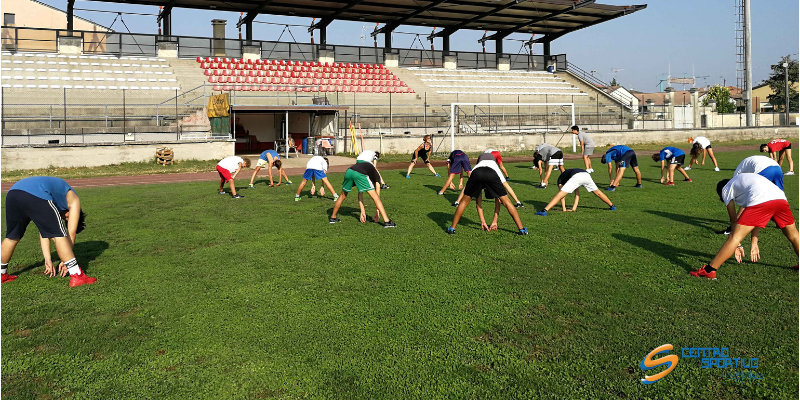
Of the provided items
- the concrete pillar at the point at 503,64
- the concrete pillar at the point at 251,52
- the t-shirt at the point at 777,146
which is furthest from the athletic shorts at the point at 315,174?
the concrete pillar at the point at 503,64

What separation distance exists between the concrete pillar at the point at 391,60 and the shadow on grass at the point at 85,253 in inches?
1338

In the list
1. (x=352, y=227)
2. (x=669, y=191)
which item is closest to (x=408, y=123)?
(x=669, y=191)

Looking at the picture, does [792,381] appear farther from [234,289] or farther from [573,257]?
[234,289]

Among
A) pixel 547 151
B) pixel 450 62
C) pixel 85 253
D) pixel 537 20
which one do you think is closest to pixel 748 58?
pixel 537 20

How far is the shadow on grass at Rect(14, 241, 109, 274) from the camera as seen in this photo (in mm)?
7922

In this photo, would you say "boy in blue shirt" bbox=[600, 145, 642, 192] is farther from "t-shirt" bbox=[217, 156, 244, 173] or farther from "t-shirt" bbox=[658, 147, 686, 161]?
"t-shirt" bbox=[217, 156, 244, 173]

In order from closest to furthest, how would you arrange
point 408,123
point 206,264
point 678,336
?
1. point 678,336
2. point 206,264
3. point 408,123

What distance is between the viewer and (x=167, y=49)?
117 feet

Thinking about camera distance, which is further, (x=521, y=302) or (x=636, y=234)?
(x=636, y=234)

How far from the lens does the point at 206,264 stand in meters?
7.89

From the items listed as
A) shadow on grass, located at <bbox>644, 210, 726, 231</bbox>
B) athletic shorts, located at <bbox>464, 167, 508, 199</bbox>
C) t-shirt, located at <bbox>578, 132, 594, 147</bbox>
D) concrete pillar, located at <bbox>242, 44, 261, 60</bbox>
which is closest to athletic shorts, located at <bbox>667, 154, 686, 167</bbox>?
t-shirt, located at <bbox>578, 132, 594, 147</bbox>

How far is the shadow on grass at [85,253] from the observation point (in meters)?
7.92

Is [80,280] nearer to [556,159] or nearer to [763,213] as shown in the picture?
[763,213]

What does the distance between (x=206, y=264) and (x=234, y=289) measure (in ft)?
4.53
